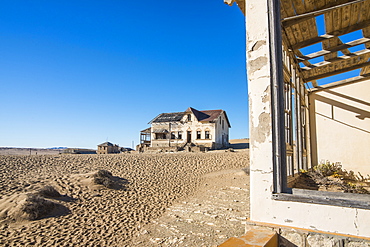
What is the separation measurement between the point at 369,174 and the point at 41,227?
8924 millimetres

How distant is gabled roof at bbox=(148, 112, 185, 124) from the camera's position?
110 feet

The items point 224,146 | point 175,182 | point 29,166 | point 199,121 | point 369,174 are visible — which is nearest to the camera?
point 369,174

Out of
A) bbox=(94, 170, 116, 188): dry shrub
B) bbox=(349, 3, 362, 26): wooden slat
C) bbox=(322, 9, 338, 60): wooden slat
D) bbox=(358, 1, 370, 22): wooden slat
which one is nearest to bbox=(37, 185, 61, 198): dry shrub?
bbox=(94, 170, 116, 188): dry shrub

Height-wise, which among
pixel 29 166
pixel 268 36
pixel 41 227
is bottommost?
pixel 41 227

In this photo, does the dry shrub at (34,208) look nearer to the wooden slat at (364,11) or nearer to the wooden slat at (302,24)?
the wooden slat at (302,24)

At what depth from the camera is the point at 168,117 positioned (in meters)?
34.6

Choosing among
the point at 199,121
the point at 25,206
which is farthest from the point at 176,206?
the point at 199,121

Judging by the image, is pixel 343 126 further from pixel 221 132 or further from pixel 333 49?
pixel 221 132

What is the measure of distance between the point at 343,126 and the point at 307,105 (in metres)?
1.12

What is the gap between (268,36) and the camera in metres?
3.26

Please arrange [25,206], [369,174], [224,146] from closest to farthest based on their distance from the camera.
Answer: [369,174] < [25,206] < [224,146]

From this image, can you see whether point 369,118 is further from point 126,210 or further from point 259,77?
point 126,210

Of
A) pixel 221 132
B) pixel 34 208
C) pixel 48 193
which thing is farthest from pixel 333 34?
pixel 221 132

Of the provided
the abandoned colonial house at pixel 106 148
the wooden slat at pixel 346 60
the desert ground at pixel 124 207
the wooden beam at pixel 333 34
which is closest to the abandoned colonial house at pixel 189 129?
the abandoned colonial house at pixel 106 148
